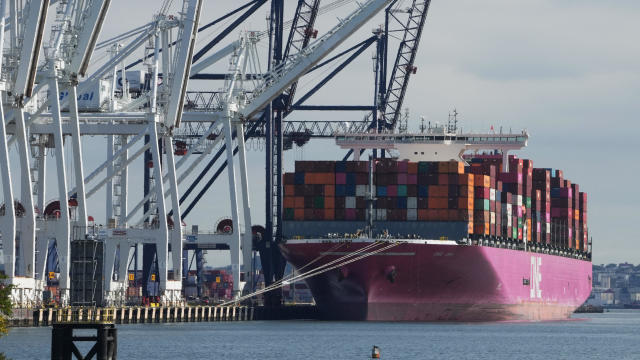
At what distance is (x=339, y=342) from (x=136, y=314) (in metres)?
16.3

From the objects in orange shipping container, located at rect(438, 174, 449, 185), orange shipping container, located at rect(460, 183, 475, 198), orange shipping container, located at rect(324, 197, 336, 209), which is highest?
orange shipping container, located at rect(438, 174, 449, 185)

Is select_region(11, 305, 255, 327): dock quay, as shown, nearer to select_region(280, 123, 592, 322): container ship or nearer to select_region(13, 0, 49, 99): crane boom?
select_region(280, 123, 592, 322): container ship

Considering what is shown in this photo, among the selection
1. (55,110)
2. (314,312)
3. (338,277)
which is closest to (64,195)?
(55,110)

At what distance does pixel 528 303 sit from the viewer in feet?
329

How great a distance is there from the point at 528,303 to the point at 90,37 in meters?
40.4

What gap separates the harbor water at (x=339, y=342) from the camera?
60.5 m

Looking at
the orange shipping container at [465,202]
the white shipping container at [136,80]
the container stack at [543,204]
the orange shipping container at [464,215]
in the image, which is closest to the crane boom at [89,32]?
the orange shipping container at [465,202]

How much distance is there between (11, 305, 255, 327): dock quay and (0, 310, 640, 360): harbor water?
1.58 ft

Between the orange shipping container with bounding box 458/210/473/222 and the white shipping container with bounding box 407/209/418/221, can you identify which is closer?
the white shipping container with bounding box 407/209/418/221

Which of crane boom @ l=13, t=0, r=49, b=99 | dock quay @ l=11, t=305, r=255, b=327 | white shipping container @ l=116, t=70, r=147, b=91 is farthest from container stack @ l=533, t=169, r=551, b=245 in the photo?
crane boom @ l=13, t=0, r=49, b=99

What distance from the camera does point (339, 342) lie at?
2694 inches

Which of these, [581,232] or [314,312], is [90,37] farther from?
[581,232]

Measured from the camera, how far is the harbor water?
60.5m

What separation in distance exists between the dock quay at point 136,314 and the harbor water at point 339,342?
1.58 ft
